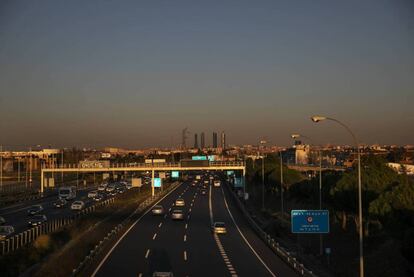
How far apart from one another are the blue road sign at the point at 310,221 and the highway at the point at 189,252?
2.31 metres

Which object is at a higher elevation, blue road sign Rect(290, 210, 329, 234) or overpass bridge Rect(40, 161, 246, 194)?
overpass bridge Rect(40, 161, 246, 194)

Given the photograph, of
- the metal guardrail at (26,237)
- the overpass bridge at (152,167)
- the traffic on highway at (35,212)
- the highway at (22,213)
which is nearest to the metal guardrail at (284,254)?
the metal guardrail at (26,237)

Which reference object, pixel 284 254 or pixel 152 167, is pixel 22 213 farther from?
pixel 284 254

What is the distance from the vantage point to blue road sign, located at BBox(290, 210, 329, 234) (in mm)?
34781

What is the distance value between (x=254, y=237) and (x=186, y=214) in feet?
70.6

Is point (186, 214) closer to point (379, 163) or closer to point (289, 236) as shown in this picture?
point (289, 236)

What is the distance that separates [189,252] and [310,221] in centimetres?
753

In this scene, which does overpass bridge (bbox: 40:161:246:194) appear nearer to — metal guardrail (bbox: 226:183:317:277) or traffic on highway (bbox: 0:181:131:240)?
traffic on highway (bbox: 0:181:131:240)

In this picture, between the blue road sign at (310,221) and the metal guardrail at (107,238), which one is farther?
the blue road sign at (310,221)

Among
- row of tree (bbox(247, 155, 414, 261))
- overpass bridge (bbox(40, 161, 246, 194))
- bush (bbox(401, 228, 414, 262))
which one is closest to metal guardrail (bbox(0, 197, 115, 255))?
bush (bbox(401, 228, 414, 262))

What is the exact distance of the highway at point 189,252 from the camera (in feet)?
95.8

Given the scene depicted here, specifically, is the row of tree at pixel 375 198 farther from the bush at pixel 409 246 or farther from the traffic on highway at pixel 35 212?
the traffic on highway at pixel 35 212

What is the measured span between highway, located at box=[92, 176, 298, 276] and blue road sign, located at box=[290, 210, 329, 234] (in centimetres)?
231

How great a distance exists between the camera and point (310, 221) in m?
35.0
